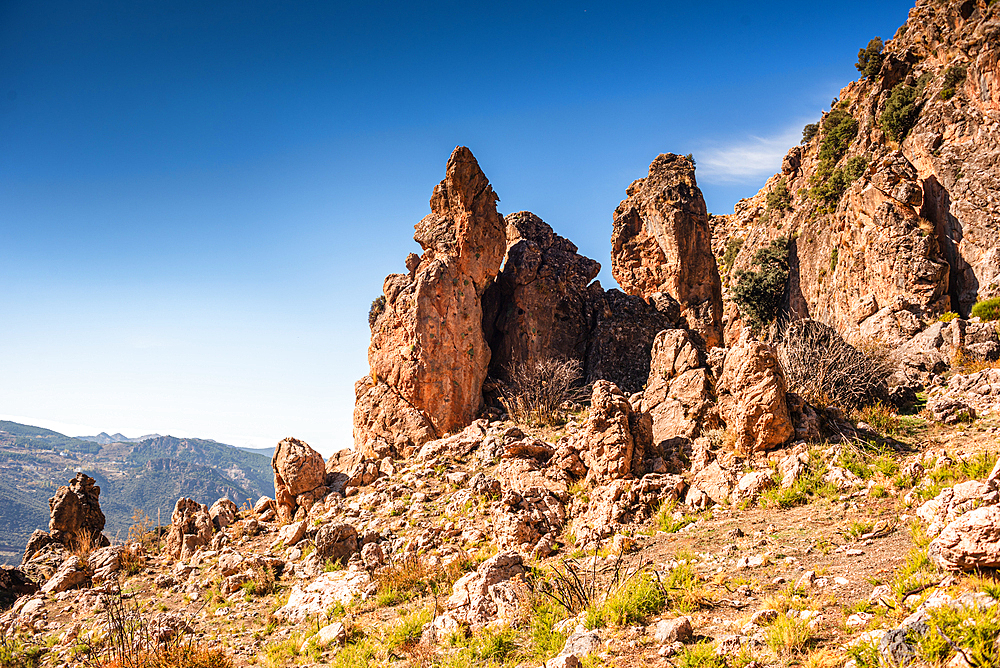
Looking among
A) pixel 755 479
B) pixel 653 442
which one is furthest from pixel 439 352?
pixel 755 479

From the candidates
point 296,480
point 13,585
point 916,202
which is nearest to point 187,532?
point 296,480

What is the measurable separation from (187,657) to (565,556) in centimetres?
649

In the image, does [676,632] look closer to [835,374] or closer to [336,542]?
[336,542]

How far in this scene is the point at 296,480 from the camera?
16.5m

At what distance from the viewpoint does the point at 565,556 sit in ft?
35.1

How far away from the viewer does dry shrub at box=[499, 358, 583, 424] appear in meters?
19.2

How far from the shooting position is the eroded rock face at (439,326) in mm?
20062

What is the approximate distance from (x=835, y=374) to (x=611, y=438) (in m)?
6.14

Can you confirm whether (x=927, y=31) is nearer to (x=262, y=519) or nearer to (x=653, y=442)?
(x=653, y=442)

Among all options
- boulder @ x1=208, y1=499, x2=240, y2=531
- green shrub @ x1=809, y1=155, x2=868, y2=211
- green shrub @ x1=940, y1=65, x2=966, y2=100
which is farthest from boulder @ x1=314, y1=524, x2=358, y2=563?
green shrub @ x1=940, y1=65, x2=966, y2=100

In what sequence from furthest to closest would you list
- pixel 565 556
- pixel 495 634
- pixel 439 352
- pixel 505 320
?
pixel 505 320 → pixel 439 352 → pixel 565 556 → pixel 495 634

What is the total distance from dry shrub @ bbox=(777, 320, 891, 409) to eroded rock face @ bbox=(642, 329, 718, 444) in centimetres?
224

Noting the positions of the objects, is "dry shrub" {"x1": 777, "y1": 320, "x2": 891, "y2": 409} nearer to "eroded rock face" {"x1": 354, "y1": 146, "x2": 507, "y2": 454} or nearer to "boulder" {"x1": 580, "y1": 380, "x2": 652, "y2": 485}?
"boulder" {"x1": 580, "y1": 380, "x2": 652, "y2": 485}

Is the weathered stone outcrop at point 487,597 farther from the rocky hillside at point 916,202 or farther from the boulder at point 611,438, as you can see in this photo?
the rocky hillside at point 916,202
